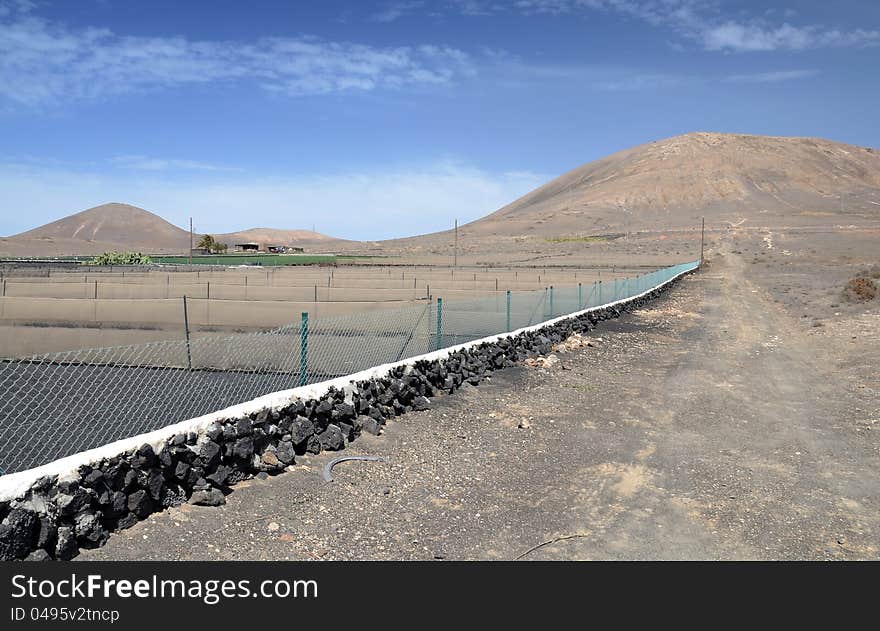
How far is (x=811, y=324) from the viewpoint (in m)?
22.2

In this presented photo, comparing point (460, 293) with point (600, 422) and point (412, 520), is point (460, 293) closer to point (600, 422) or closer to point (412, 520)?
point (600, 422)

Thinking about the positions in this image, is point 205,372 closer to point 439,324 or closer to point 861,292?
point 439,324

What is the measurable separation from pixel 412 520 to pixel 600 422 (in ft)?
13.9

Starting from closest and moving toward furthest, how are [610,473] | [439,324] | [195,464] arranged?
[195,464]
[610,473]
[439,324]

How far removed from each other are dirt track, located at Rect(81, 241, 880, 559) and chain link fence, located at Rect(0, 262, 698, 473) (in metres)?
1.32

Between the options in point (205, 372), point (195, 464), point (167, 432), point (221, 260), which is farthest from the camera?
point (221, 260)

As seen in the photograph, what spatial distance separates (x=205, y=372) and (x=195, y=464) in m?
5.28

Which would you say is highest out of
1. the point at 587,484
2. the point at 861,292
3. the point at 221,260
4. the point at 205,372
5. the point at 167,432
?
the point at 221,260

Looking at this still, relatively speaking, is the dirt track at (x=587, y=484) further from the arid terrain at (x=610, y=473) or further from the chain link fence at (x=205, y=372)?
the chain link fence at (x=205, y=372)

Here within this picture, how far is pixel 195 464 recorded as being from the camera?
591cm

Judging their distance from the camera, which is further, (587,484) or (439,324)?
(439,324)

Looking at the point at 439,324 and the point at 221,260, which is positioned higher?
the point at 221,260

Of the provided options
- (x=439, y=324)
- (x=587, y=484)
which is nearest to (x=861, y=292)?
(x=439, y=324)
